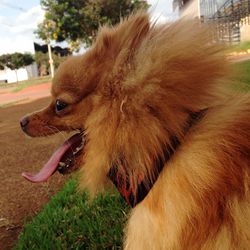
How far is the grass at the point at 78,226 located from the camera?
8.96ft

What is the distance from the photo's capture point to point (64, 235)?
286 centimetres

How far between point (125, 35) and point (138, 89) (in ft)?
1.18

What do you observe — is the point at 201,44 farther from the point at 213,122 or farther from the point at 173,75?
the point at 213,122

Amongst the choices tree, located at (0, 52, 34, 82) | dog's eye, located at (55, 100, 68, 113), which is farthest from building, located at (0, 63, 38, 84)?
dog's eye, located at (55, 100, 68, 113)

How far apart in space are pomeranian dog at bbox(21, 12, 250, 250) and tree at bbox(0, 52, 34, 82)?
50.6m

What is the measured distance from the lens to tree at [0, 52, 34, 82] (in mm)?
50125

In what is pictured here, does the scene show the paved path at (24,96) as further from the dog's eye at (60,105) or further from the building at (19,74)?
the building at (19,74)

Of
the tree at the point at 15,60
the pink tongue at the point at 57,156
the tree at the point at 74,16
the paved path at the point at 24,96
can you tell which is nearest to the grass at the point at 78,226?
the pink tongue at the point at 57,156

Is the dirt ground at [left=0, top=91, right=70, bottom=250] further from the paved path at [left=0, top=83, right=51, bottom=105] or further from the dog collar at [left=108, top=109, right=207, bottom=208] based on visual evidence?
the paved path at [left=0, top=83, right=51, bottom=105]

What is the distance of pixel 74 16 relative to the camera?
27.0 meters

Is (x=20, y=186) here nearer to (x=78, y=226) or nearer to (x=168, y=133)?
(x=78, y=226)

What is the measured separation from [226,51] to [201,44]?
0.50ft

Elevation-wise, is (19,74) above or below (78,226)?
below

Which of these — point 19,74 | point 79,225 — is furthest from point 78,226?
point 19,74
